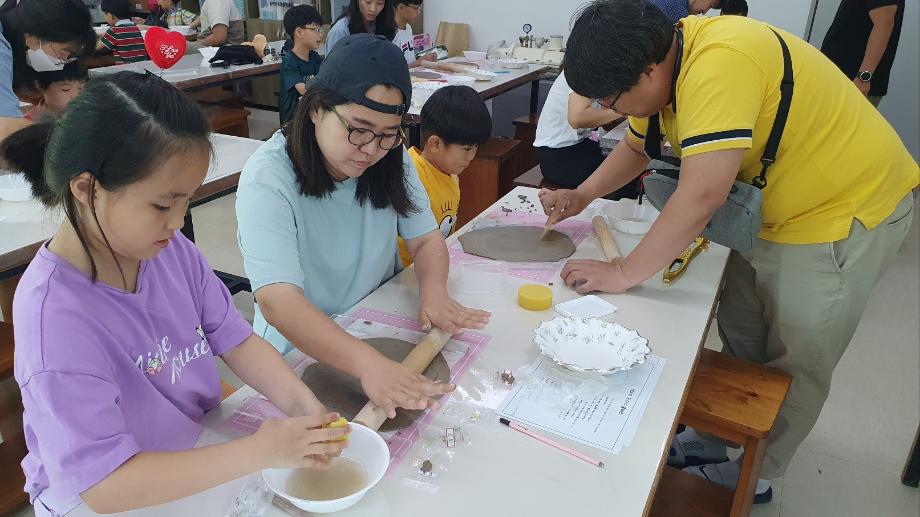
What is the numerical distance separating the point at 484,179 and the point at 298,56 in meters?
1.45

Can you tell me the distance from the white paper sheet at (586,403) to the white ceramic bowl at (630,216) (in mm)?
667

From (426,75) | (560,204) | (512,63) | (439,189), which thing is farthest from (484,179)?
(560,204)

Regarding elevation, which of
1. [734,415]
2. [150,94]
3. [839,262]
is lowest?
[734,415]

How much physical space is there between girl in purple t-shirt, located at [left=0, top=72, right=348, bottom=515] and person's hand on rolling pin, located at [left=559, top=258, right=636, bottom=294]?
2.43ft

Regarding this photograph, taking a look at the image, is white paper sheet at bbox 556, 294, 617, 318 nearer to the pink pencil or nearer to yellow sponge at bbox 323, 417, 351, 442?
the pink pencil

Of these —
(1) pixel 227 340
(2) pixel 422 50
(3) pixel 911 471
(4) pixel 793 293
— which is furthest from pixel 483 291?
(2) pixel 422 50

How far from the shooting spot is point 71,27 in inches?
88.0

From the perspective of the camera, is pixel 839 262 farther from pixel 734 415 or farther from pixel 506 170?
pixel 506 170

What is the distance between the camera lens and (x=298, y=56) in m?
4.01

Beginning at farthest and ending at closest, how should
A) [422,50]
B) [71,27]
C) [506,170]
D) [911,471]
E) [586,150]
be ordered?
[422,50], [506,170], [586,150], [71,27], [911,471]

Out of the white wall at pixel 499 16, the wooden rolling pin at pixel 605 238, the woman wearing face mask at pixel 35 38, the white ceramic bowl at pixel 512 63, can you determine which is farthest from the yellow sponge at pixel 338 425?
the white wall at pixel 499 16

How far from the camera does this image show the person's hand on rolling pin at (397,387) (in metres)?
0.98

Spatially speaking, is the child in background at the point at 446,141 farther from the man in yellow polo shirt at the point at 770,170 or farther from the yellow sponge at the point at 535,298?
the yellow sponge at the point at 535,298

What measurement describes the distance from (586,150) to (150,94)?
8.19 feet
